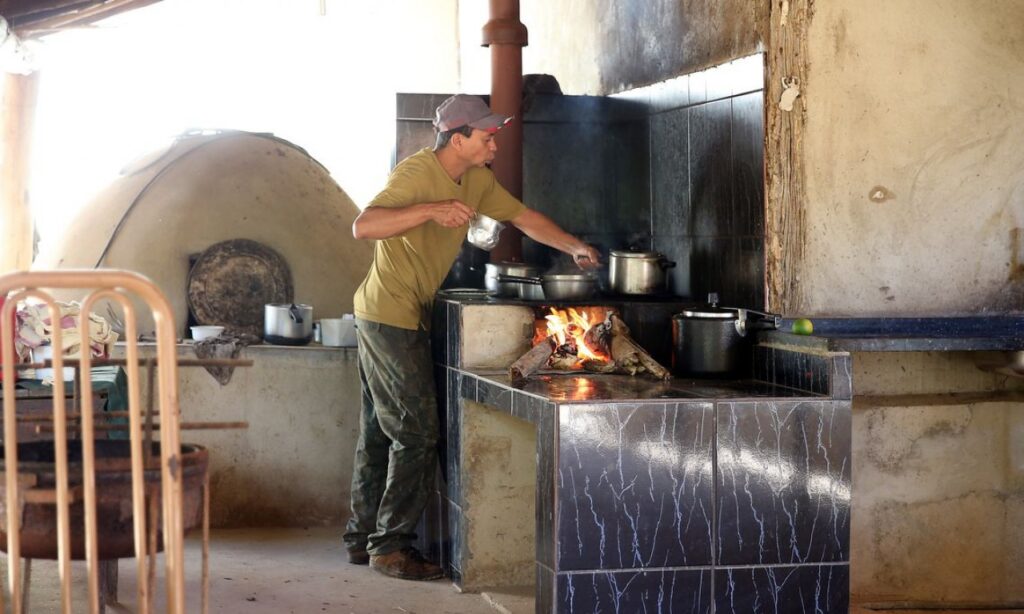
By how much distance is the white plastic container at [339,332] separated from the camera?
7160 mm

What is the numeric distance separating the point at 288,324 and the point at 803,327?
10.5 feet

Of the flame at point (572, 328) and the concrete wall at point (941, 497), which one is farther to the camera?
the flame at point (572, 328)

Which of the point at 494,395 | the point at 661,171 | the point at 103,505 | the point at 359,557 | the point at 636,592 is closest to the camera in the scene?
the point at 103,505

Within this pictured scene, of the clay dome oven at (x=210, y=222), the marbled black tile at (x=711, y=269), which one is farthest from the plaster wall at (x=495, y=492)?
the clay dome oven at (x=210, y=222)

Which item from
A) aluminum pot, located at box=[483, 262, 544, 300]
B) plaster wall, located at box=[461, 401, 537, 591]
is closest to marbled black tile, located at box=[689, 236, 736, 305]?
aluminum pot, located at box=[483, 262, 544, 300]

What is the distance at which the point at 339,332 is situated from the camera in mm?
7180

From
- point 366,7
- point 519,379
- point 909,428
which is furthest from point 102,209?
point 366,7

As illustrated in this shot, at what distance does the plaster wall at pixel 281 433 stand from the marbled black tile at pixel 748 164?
2.56m

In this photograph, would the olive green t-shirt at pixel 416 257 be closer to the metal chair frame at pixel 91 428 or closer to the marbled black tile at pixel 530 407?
the marbled black tile at pixel 530 407

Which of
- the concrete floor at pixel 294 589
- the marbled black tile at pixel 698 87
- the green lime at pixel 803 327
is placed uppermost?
the marbled black tile at pixel 698 87

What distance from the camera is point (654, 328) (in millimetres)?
5883

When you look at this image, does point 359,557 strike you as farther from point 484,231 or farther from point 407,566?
point 484,231

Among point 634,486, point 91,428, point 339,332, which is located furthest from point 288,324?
point 91,428

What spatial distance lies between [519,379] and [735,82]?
1654mm
